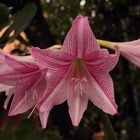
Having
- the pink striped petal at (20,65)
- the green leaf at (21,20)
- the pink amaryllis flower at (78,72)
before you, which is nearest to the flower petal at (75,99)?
the pink amaryllis flower at (78,72)

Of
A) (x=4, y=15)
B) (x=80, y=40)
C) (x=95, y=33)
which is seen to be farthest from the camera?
(x=95, y=33)

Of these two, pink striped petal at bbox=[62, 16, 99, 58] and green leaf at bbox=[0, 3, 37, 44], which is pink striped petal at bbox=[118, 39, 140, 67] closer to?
pink striped petal at bbox=[62, 16, 99, 58]

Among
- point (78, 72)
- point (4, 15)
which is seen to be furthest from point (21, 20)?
point (78, 72)

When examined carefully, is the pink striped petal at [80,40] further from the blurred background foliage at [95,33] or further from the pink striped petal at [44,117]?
the blurred background foliage at [95,33]

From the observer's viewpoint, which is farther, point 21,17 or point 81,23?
point 21,17

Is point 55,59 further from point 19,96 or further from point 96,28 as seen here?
point 96,28

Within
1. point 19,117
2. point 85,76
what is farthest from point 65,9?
point 85,76

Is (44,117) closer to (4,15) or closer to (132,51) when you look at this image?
(132,51)
